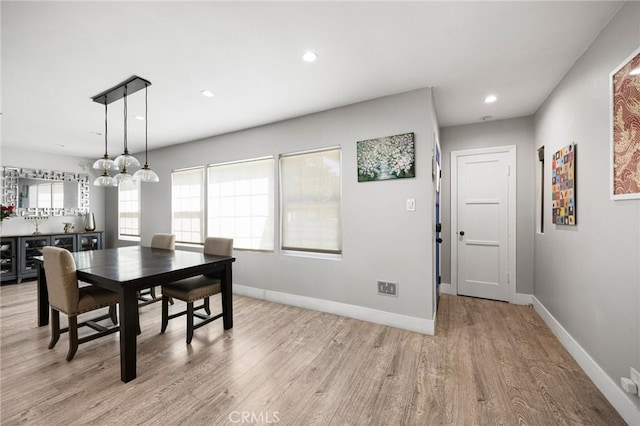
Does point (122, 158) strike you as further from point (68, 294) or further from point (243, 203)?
point (243, 203)

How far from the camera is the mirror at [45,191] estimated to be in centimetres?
485

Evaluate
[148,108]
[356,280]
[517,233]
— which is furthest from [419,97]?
[148,108]

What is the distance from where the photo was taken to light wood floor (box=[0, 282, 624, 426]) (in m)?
1.61

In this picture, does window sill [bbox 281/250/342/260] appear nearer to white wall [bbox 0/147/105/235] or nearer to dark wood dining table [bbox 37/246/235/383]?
dark wood dining table [bbox 37/246/235/383]

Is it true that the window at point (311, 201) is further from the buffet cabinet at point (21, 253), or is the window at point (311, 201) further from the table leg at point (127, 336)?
the buffet cabinet at point (21, 253)

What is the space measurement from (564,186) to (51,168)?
825 cm

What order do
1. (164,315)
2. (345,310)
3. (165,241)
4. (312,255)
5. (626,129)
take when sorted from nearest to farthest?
(626,129)
(164,315)
(345,310)
(312,255)
(165,241)

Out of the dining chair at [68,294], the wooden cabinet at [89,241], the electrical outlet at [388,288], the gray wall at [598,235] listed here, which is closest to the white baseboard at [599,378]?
the gray wall at [598,235]

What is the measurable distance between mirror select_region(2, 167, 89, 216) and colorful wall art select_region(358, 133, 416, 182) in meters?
6.29

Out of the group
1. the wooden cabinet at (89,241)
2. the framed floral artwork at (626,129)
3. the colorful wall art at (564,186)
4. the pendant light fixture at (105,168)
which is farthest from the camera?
the wooden cabinet at (89,241)

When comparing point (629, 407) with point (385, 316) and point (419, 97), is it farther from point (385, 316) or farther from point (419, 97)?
point (419, 97)

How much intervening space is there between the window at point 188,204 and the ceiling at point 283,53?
1.42 meters

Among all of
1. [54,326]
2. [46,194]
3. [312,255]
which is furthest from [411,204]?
[46,194]

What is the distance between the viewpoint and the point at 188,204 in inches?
184
